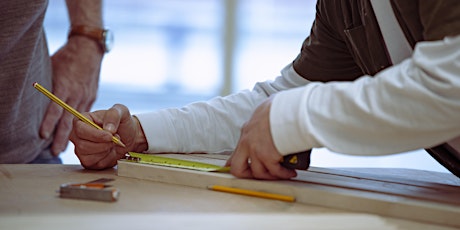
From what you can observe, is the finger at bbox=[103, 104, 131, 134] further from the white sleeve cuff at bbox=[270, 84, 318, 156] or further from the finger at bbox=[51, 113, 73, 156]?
the finger at bbox=[51, 113, 73, 156]

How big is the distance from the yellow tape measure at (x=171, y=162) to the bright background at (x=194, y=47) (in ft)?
13.8

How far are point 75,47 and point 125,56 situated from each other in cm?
359

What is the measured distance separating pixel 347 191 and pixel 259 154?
6.4 inches

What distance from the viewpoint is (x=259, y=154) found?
1113 mm

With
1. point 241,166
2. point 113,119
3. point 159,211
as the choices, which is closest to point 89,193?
point 159,211

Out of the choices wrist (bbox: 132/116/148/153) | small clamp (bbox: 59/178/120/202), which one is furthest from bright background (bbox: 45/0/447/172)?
small clamp (bbox: 59/178/120/202)

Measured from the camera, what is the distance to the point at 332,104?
1.02 metres

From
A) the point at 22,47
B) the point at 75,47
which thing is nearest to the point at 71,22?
the point at 75,47

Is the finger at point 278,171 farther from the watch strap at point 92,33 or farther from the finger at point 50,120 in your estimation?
the watch strap at point 92,33

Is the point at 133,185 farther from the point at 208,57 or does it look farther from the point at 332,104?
the point at 208,57

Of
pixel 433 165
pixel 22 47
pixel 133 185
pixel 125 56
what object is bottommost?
pixel 433 165

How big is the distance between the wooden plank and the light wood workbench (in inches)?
0.7

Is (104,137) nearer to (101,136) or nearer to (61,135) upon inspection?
(101,136)

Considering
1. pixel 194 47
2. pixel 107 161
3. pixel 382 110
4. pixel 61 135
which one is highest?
pixel 382 110
